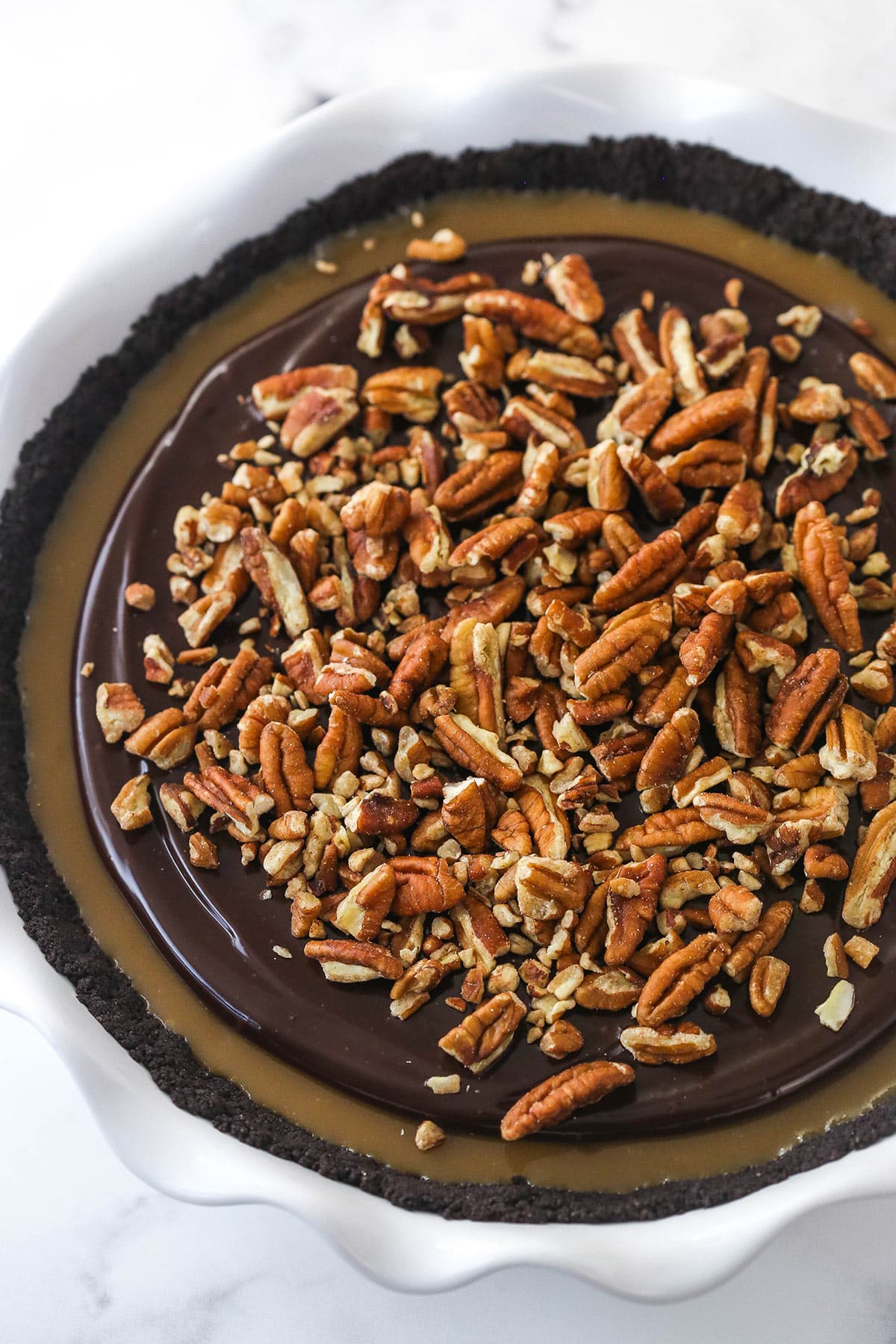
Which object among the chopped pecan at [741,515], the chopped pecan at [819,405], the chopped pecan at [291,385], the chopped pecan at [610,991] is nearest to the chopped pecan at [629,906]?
the chopped pecan at [610,991]

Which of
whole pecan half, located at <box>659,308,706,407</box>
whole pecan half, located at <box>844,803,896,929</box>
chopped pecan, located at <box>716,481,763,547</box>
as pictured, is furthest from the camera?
whole pecan half, located at <box>659,308,706,407</box>

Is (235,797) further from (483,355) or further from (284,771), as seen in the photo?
(483,355)

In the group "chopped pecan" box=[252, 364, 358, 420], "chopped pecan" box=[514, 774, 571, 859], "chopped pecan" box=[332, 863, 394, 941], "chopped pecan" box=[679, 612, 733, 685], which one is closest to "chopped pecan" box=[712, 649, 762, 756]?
"chopped pecan" box=[679, 612, 733, 685]

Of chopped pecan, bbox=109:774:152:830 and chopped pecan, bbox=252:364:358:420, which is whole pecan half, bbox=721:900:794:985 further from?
chopped pecan, bbox=252:364:358:420

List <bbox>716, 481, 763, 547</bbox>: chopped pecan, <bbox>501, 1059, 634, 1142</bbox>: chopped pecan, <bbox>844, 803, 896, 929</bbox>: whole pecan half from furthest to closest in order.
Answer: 1. <bbox>716, 481, 763, 547</bbox>: chopped pecan
2. <bbox>844, 803, 896, 929</bbox>: whole pecan half
3. <bbox>501, 1059, 634, 1142</bbox>: chopped pecan

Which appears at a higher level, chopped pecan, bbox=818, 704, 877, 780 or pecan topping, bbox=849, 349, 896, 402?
pecan topping, bbox=849, 349, 896, 402

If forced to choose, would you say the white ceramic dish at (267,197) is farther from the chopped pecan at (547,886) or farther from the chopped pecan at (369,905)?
the chopped pecan at (547,886)

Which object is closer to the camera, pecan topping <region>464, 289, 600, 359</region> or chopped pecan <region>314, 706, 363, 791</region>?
chopped pecan <region>314, 706, 363, 791</region>
